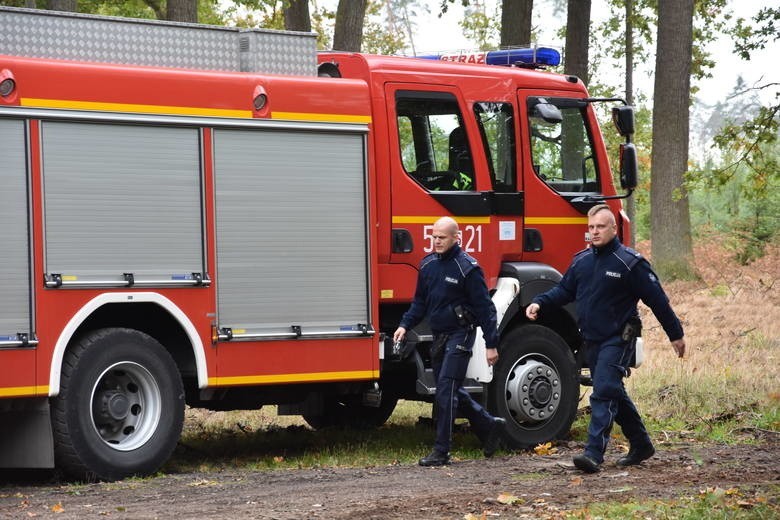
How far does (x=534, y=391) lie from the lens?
34.9 ft

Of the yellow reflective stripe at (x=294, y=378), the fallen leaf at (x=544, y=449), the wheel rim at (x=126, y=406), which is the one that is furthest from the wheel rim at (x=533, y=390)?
the wheel rim at (x=126, y=406)

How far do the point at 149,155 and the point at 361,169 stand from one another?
1708 mm

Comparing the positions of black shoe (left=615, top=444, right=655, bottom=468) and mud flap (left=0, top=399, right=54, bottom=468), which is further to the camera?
black shoe (left=615, top=444, right=655, bottom=468)

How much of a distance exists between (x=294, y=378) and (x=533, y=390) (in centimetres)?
219

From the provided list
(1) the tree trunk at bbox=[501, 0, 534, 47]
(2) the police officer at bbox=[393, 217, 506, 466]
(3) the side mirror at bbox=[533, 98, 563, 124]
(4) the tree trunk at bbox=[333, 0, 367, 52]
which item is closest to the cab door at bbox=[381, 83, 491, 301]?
(2) the police officer at bbox=[393, 217, 506, 466]

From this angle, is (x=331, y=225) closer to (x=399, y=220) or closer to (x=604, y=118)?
(x=399, y=220)

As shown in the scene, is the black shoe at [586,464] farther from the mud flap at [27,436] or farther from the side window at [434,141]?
the mud flap at [27,436]

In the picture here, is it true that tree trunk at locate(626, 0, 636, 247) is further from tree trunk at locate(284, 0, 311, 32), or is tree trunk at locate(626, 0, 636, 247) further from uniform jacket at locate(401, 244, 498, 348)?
uniform jacket at locate(401, 244, 498, 348)

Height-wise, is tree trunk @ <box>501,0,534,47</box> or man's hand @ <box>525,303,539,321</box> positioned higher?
tree trunk @ <box>501,0,534,47</box>

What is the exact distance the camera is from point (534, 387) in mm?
10648

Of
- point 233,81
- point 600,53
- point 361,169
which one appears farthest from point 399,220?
point 600,53

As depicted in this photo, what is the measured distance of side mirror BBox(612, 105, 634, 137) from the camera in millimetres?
10461

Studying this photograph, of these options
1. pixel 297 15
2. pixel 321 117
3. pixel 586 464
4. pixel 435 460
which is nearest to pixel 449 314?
pixel 435 460

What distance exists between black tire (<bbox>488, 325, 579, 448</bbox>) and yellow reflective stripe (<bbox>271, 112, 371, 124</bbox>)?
2.16 m
